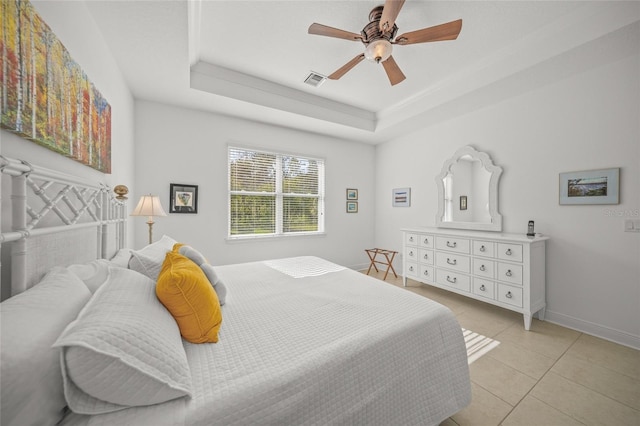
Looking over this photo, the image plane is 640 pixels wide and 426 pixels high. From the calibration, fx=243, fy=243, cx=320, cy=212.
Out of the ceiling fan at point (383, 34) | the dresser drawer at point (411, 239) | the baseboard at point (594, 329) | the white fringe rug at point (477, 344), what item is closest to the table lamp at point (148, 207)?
the ceiling fan at point (383, 34)

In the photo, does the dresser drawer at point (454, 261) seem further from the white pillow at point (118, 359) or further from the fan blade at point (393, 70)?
the white pillow at point (118, 359)

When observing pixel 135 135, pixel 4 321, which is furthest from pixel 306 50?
pixel 4 321

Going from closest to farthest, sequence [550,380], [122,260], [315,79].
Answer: [122,260]
[550,380]
[315,79]

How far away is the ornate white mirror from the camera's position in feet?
10.5

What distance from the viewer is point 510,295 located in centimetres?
265

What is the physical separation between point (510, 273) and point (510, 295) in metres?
0.24

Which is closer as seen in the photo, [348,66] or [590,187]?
[348,66]

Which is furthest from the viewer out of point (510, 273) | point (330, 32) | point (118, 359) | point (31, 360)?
point (510, 273)

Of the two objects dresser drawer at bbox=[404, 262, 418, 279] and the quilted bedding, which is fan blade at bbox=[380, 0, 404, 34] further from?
dresser drawer at bbox=[404, 262, 418, 279]

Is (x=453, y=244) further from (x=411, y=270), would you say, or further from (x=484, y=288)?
(x=411, y=270)

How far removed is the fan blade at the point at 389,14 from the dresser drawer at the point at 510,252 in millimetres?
2469

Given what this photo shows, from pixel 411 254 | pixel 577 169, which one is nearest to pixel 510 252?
pixel 577 169

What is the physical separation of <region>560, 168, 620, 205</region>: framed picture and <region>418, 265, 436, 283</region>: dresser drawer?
1.64m

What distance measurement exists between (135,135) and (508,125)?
15.4 feet
